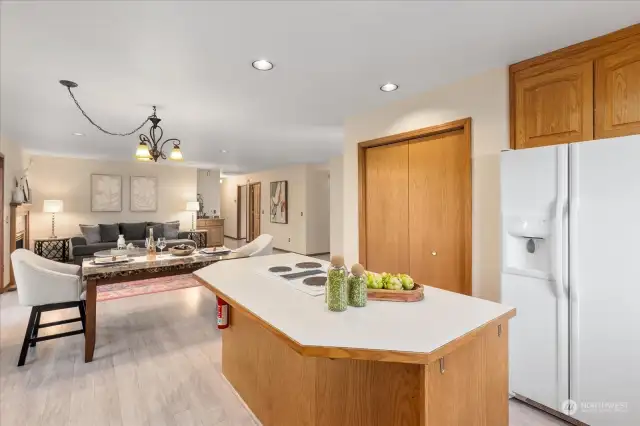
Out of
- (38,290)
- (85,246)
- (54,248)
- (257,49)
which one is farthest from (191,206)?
(257,49)

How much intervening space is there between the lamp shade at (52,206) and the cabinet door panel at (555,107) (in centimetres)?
743

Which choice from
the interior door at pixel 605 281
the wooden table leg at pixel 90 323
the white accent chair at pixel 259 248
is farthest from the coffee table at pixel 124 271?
the interior door at pixel 605 281

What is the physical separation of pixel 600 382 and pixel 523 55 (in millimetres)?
2004

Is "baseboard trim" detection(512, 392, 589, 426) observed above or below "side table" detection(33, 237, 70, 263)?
below

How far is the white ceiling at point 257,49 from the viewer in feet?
5.47

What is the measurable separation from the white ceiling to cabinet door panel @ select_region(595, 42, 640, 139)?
0.18 metres

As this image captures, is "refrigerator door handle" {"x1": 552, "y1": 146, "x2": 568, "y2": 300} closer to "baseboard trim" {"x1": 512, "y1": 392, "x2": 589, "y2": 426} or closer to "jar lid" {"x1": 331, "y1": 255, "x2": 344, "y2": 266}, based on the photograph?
"baseboard trim" {"x1": 512, "y1": 392, "x2": 589, "y2": 426}

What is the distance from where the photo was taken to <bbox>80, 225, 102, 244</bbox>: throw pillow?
20.7ft

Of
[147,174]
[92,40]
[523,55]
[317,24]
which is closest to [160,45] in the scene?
[92,40]

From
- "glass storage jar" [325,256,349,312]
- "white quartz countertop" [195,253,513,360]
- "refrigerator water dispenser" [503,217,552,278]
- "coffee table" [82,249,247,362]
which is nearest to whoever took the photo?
"white quartz countertop" [195,253,513,360]

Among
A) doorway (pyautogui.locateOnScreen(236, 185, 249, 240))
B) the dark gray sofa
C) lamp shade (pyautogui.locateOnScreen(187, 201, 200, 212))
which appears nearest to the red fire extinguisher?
the dark gray sofa

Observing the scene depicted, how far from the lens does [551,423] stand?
6.35ft

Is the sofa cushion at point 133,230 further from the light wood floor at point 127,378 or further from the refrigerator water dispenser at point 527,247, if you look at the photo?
the refrigerator water dispenser at point 527,247

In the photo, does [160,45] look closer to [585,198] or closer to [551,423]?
[585,198]
